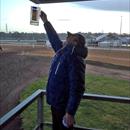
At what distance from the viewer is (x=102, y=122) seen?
5383mm

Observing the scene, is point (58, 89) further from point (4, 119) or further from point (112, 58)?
point (112, 58)

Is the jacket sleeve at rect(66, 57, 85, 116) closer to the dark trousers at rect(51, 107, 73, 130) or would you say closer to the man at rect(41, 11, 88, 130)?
the man at rect(41, 11, 88, 130)

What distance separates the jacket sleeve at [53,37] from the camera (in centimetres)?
196

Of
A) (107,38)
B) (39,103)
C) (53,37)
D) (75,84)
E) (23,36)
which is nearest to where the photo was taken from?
(75,84)

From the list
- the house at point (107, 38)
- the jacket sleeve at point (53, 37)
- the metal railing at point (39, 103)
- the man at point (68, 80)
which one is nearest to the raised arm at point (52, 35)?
the jacket sleeve at point (53, 37)

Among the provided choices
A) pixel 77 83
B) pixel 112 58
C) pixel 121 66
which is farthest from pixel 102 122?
pixel 112 58

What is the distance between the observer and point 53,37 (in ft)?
6.46

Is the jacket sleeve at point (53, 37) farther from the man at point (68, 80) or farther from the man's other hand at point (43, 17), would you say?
the man at point (68, 80)

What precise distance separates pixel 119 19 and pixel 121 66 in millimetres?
10009

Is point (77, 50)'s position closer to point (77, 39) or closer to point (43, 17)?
point (77, 39)

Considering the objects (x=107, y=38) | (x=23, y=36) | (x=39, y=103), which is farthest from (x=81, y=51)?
(x=107, y=38)

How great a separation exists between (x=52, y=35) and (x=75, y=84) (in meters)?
0.46

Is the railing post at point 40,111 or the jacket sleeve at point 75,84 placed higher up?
the jacket sleeve at point 75,84

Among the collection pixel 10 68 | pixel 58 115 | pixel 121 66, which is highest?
pixel 10 68
